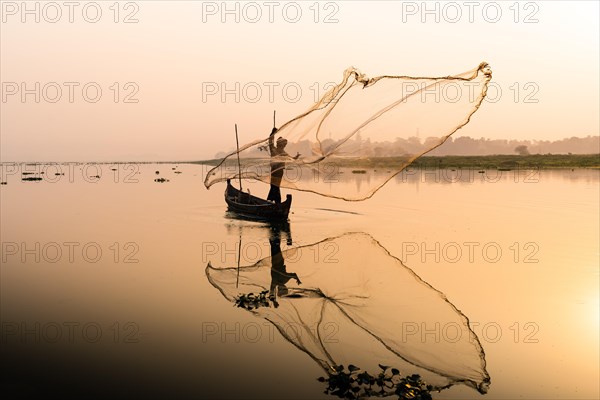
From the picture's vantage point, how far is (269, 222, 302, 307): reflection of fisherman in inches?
509

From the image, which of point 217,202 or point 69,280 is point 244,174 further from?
point 217,202

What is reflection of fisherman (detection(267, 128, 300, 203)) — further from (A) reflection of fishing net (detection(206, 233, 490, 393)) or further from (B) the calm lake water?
(A) reflection of fishing net (detection(206, 233, 490, 393))

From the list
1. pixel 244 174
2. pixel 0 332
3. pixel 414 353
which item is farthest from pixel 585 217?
pixel 0 332

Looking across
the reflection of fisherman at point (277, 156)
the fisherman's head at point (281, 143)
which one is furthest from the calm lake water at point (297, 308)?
the fisherman's head at point (281, 143)

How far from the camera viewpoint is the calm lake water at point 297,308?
829 centimetres

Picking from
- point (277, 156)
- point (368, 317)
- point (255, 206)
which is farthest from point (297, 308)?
point (255, 206)

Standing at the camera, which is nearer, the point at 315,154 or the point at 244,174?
the point at 315,154

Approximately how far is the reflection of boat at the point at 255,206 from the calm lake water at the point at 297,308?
33.1 inches

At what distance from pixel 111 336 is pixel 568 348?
8.03 meters

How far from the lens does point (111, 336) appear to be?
990 cm

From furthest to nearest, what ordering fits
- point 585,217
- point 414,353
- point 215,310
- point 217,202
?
point 217,202 → point 585,217 → point 215,310 → point 414,353

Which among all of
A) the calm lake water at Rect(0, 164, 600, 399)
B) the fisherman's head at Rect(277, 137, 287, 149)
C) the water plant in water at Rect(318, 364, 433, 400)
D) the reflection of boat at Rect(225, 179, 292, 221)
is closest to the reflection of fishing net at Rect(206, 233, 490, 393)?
the calm lake water at Rect(0, 164, 600, 399)

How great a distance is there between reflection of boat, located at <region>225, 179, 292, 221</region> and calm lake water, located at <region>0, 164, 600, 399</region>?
2.76 ft

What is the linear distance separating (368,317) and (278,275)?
425cm
